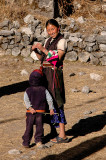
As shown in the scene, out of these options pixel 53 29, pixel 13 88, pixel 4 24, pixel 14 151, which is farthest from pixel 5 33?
pixel 14 151

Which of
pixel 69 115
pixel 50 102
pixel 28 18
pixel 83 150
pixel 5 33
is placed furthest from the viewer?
pixel 28 18

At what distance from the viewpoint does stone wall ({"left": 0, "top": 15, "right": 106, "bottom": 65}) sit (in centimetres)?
1245

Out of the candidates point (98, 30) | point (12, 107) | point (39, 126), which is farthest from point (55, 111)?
point (98, 30)

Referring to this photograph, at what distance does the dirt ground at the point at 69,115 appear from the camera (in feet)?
17.2

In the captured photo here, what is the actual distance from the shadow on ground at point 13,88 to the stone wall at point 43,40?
2115mm

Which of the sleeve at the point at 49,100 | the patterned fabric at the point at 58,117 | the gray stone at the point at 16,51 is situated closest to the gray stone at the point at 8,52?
the gray stone at the point at 16,51

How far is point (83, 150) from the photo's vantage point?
5.30 metres

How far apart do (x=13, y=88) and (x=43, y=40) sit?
3.30 meters

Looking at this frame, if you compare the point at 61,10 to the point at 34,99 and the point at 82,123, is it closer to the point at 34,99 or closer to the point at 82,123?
the point at 82,123

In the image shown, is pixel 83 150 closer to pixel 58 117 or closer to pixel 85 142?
pixel 85 142

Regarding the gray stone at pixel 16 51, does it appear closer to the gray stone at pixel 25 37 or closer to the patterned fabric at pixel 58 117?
the gray stone at pixel 25 37

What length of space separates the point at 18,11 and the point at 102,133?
345 inches

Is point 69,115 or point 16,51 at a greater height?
point 69,115

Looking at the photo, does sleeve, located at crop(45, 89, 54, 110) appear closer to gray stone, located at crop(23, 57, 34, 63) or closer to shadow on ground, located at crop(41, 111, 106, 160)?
shadow on ground, located at crop(41, 111, 106, 160)
